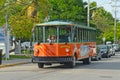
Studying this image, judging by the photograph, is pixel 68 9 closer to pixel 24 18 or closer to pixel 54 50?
pixel 24 18

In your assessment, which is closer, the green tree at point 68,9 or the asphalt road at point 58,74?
the asphalt road at point 58,74

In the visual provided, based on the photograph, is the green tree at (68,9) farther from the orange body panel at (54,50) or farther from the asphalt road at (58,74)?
the asphalt road at (58,74)

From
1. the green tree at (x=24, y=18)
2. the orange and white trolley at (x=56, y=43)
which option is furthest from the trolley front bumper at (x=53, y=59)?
the green tree at (x=24, y=18)

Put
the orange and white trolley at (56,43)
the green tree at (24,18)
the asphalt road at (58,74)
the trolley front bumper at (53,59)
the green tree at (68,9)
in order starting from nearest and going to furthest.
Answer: the asphalt road at (58,74) < the trolley front bumper at (53,59) < the orange and white trolley at (56,43) < the green tree at (24,18) < the green tree at (68,9)

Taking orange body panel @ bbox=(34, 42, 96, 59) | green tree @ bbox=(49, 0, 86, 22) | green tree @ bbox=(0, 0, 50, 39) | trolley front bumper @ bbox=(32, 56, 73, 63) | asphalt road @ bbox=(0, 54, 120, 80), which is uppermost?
green tree @ bbox=(49, 0, 86, 22)

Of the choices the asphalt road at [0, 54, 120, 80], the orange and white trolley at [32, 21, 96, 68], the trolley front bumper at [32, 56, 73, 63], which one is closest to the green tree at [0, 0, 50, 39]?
the orange and white trolley at [32, 21, 96, 68]

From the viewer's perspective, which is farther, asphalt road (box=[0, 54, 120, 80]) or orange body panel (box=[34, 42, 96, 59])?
orange body panel (box=[34, 42, 96, 59])

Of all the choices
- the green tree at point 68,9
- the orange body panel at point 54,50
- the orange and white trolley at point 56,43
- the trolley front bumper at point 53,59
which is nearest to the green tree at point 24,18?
the orange and white trolley at point 56,43

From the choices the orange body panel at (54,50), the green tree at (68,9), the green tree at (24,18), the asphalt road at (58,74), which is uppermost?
the green tree at (68,9)

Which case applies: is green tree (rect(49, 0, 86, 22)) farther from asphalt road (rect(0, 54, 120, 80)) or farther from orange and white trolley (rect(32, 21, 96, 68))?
asphalt road (rect(0, 54, 120, 80))

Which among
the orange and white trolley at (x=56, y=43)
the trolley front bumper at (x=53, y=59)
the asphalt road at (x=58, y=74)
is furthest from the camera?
the orange and white trolley at (x=56, y=43)

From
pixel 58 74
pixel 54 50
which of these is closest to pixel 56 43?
pixel 54 50

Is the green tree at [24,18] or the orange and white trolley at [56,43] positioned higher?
the green tree at [24,18]

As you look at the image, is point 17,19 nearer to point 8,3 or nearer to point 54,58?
point 8,3
